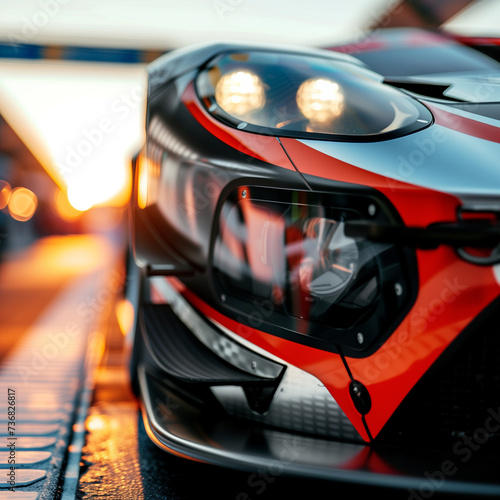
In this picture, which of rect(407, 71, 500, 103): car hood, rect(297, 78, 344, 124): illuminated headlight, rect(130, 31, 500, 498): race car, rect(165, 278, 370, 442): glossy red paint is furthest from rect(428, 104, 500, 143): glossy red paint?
rect(165, 278, 370, 442): glossy red paint

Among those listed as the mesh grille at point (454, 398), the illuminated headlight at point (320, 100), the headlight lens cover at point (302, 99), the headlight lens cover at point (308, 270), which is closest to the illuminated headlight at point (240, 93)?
the headlight lens cover at point (302, 99)

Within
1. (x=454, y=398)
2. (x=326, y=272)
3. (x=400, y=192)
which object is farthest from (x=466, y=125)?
(x=454, y=398)

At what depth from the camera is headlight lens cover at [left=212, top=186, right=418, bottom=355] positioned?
1.30 m

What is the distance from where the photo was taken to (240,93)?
5.27ft

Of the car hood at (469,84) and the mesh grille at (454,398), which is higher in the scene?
the car hood at (469,84)

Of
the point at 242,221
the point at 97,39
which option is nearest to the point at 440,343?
the point at 242,221

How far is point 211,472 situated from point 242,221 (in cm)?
82

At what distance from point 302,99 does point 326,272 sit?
518 mm

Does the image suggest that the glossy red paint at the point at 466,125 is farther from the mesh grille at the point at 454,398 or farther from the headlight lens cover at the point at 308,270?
the mesh grille at the point at 454,398

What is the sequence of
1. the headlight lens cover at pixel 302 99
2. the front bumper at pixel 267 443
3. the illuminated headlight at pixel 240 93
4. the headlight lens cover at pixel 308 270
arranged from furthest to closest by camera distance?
1. the illuminated headlight at pixel 240 93
2. the headlight lens cover at pixel 302 99
3. the headlight lens cover at pixel 308 270
4. the front bumper at pixel 267 443

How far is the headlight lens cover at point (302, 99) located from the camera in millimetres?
1464

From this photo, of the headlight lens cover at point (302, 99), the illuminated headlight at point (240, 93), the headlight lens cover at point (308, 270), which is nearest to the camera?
the headlight lens cover at point (308, 270)

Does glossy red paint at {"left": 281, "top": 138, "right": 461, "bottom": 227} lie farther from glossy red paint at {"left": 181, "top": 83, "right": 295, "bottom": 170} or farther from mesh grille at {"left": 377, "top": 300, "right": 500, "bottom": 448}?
mesh grille at {"left": 377, "top": 300, "right": 500, "bottom": 448}

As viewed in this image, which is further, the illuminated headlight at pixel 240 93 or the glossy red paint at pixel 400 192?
the illuminated headlight at pixel 240 93
